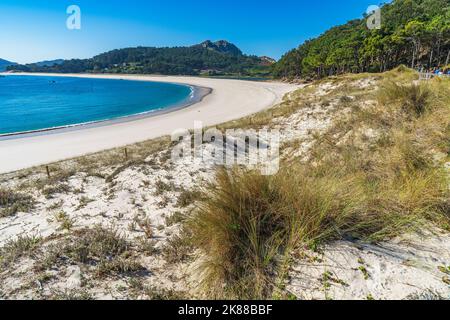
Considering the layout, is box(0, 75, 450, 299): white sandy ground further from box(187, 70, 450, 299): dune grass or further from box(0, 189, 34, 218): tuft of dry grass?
box(0, 189, 34, 218): tuft of dry grass

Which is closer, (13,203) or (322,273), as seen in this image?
(322,273)

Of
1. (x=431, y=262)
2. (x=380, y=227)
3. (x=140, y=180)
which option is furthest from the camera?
(x=140, y=180)

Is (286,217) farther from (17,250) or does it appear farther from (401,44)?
(401,44)

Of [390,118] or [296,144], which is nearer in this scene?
[390,118]

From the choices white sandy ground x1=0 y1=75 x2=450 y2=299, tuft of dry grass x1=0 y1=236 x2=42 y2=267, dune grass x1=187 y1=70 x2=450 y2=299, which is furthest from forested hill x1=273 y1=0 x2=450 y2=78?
tuft of dry grass x1=0 y1=236 x2=42 y2=267

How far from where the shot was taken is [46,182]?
6918mm

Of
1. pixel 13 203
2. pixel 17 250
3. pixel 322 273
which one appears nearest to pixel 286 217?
pixel 322 273

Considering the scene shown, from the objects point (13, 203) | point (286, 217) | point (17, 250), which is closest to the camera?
point (286, 217)

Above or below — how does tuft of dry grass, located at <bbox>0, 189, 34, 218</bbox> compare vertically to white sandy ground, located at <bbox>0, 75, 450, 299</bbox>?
below

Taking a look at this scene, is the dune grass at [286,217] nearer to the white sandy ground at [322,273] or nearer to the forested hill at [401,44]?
the white sandy ground at [322,273]

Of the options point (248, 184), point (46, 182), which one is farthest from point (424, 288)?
point (46, 182)

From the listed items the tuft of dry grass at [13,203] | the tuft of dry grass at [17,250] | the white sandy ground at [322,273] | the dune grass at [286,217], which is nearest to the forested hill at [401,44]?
the dune grass at [286,217]
